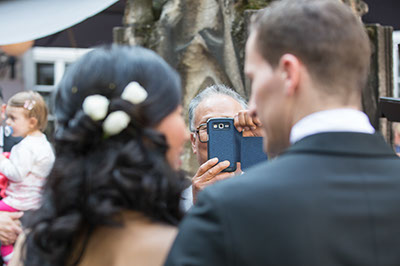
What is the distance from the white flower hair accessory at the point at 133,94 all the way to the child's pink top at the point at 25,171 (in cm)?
214

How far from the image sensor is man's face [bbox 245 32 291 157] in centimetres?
112

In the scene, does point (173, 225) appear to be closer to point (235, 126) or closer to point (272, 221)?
point (272, 221)

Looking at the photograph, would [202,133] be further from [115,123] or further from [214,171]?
[115,123]

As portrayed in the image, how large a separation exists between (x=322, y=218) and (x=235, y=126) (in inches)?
46.4

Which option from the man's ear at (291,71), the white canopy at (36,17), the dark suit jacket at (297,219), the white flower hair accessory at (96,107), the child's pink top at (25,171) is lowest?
the child's pink top at (25,171)

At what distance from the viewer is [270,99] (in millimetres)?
1135

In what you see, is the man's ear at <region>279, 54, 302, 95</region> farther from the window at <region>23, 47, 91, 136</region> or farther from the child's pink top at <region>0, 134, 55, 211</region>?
the window at <region>23, 47, 91, 136</region>

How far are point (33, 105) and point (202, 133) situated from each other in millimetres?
1502

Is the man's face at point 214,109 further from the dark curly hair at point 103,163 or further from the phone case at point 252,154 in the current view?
the dark curly hair at point 103,163

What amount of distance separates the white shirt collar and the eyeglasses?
124cm

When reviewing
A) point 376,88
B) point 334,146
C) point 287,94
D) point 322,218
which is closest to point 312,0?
point 287,94

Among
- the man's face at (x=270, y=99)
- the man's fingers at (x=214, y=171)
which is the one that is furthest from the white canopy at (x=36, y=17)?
the man's face at (x=270, y=99)

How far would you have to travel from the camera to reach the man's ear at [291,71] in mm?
1081

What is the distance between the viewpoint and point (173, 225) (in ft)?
3.91
